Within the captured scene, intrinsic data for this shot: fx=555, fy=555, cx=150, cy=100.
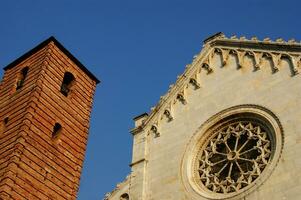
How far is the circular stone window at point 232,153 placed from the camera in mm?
17078

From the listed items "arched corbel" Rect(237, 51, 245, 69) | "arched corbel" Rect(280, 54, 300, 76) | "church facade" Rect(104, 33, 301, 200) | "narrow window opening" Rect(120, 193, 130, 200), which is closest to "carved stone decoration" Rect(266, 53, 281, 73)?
"church facade" Rect(104, 33, 301, 200)

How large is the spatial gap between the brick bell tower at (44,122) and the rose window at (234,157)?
24.4 feet

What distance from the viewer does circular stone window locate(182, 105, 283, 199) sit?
56.0 feet

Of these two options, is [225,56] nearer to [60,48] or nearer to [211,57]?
[211,57]

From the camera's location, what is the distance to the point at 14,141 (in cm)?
2286

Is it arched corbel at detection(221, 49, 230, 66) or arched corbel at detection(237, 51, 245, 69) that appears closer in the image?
arched corbel at detection(237, 51, 245, 69)

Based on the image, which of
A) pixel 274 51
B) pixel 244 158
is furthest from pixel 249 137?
pixel 274 51

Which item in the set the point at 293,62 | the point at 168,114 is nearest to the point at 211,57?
the point at 168,114

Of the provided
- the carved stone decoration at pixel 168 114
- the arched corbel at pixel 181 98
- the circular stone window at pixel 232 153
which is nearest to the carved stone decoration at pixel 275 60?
the circular stone window at pixel 232 153

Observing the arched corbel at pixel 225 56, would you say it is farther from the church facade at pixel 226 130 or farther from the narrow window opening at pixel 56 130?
the narrow window opening at pixel 56 130

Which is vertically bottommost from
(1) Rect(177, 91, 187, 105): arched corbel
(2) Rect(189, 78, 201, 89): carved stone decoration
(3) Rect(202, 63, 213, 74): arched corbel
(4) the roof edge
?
(1) Rect(177, 91, 187, 105): arched corbel

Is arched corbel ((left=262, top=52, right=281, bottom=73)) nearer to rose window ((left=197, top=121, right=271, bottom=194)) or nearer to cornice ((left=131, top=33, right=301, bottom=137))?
cornice ((left=131, top=33, right=301, bottom=137))

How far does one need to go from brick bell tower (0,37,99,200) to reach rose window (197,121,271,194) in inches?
292

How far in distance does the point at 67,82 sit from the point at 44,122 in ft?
13.7
